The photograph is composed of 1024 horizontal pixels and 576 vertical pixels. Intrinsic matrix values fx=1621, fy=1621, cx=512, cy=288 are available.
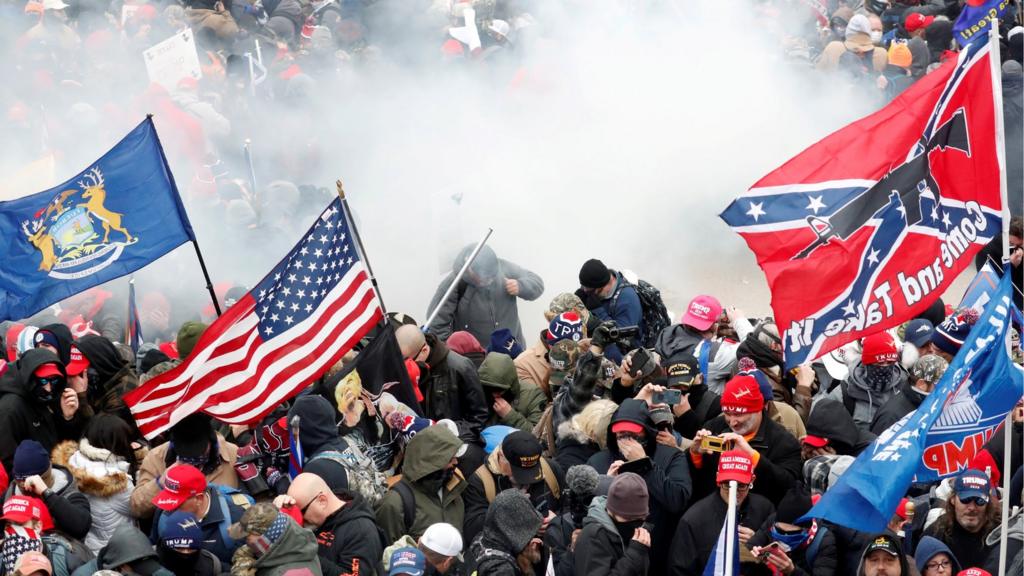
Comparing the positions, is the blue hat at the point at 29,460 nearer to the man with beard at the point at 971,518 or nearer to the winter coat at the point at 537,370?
the winter coat at the point at 537,370

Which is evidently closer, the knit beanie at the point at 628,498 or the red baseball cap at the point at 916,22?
the knit beanie at the point at 628,498

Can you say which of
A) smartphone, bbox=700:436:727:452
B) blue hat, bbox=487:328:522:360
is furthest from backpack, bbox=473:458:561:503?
blue hat, bbox=487:328:522:360

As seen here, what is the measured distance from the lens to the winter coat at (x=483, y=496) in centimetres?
649

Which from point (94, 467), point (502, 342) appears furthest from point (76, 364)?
point (502, 342)

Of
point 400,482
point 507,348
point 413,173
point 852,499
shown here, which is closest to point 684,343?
point 507,348

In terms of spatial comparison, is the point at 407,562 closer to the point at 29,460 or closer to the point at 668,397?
the point at 668,397

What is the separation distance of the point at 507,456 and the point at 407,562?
84 centimetres

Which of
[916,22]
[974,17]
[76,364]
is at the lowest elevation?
[916,22]

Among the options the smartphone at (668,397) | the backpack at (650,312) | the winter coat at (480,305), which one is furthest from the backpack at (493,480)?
the winter coat at (480,305)

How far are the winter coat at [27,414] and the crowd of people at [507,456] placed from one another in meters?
0.01

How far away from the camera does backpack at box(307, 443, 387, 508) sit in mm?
6332

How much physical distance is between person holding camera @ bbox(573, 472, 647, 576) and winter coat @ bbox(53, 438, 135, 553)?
184 centimetres

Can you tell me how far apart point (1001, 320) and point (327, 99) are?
1082 cm

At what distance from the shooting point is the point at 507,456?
638cm
